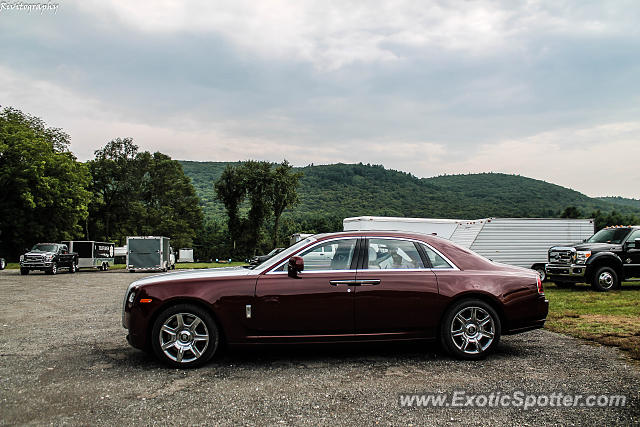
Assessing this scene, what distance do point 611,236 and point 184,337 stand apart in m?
15.2

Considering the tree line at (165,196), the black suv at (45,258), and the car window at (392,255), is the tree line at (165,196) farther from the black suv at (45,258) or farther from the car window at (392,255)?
the car window at (392,255)

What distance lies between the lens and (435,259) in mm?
6332

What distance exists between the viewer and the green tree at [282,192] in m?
63.3

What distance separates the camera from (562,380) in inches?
202

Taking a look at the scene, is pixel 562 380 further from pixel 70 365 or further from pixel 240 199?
pixel 240 199

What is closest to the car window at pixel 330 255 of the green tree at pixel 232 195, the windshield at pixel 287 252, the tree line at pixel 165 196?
the windshield at pixel 287 252

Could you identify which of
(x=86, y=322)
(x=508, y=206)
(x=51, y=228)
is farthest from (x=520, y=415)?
(x=508, y=206)

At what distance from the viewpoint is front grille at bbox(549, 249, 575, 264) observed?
1577 centimetres

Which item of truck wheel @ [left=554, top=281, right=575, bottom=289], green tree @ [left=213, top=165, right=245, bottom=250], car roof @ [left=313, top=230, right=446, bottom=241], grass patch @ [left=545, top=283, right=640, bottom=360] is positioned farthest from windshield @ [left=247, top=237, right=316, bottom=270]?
green tree @ [left=213, top=165, right=245, bottom=250]

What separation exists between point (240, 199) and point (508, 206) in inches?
1672

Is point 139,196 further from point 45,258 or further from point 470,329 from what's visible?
point 470,329

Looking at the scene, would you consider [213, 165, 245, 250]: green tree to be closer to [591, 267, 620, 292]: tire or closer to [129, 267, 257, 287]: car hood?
[591, 267, 620, 292]: tire

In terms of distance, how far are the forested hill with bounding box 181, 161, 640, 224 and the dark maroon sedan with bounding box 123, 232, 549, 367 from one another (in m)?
61.7

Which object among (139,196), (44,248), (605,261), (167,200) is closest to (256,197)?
(167,200)
